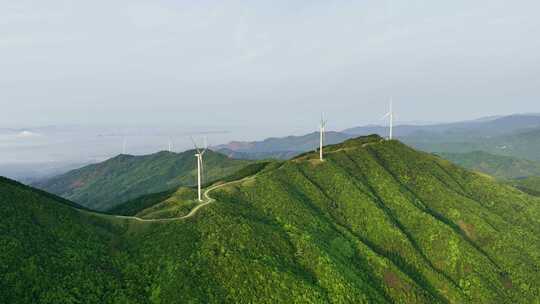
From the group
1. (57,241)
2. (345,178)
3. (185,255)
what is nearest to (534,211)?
(345,178)

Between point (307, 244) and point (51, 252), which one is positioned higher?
point (51, 252)

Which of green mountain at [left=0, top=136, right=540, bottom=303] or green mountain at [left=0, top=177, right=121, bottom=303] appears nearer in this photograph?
green mountain at [left=0, top=177, right=121, bottom=303]

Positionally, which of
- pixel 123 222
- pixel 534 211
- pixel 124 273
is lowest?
pixel 534 211

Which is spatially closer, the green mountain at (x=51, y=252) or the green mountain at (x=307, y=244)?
the green mountain at (x=51, y=252)

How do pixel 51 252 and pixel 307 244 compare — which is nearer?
pixel 51 252

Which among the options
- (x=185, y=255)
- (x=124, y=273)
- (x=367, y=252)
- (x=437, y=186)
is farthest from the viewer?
(x=437, y=186)

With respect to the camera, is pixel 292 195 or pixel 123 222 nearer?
pixel 123 222

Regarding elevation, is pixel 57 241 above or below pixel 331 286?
above

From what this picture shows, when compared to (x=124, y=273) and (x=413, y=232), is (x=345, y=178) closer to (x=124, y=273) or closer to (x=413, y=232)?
(x=413, y=232)
